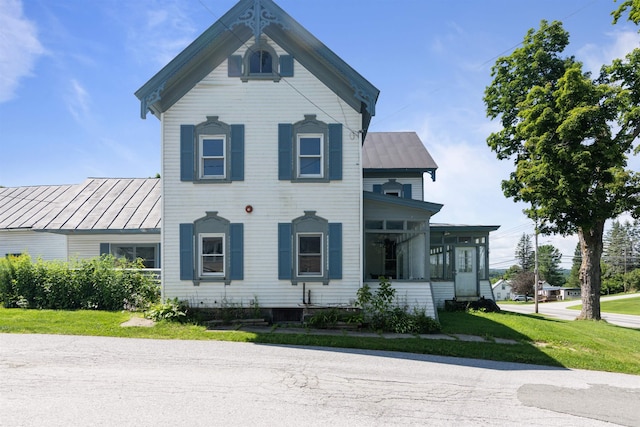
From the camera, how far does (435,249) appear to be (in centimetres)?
2081

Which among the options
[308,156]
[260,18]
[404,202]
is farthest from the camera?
[404,202]

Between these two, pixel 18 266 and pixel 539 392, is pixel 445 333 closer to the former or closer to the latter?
pixel 539 392

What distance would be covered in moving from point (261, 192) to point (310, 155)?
6.35 feet

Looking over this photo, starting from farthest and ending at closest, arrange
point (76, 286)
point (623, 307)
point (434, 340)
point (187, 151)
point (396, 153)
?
1. point (623, 307)
2. point (396, 153)
3. point (76, 286)
4. point (187, 151)
5. point (434, 340)

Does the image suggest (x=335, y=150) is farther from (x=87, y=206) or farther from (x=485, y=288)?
(x=87, y=206)

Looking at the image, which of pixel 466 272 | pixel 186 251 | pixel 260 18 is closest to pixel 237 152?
pixel 186 251

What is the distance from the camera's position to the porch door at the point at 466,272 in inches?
784

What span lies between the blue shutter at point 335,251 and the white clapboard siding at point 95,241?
8.87 m

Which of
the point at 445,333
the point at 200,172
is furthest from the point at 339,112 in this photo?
the point at 445,333

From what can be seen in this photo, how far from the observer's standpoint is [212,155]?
1423 cm

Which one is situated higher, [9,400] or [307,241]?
[307,241]

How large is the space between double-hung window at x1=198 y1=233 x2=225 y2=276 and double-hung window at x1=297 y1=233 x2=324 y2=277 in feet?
7.99

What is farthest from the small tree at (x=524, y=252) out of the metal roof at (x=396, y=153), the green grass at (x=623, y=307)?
the metal roof at (x=396, y=153)

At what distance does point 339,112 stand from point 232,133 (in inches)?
135
